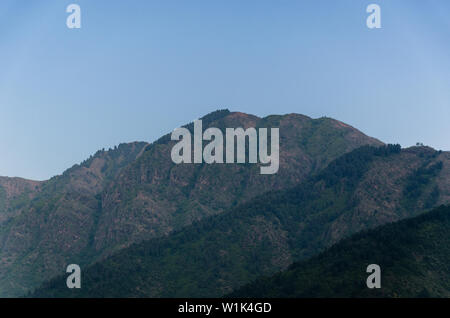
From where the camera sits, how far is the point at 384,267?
16000 centimetres

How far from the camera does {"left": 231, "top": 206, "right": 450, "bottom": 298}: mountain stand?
152000 millimetres

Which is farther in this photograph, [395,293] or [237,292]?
[237,292]

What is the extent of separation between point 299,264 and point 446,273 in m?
40.8

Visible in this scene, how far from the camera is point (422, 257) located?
16550cm

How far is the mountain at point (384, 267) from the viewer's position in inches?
5984
